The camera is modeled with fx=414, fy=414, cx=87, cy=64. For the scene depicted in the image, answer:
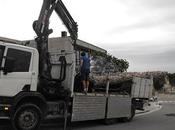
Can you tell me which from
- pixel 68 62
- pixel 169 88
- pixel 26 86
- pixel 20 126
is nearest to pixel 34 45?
pixel 68 62

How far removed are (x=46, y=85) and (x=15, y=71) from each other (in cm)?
171

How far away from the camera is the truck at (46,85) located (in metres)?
11.7

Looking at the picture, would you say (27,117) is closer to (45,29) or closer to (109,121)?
(45,29)

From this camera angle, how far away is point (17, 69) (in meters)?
11.8

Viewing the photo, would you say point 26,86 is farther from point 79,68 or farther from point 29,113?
point 79,68

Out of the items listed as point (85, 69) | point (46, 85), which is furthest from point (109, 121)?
point (46, 85)

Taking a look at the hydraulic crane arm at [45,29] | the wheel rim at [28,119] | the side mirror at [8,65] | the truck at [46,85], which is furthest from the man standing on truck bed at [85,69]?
the side mirror at [8,65]

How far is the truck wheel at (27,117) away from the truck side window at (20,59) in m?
1.06

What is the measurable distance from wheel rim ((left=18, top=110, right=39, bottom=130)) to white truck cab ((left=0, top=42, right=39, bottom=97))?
2.20 ft

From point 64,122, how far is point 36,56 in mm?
2547

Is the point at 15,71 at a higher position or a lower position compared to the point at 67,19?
lower

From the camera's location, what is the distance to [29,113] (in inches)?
475

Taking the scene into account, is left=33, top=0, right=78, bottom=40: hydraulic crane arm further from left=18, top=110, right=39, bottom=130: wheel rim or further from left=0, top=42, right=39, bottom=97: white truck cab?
left=18, top=110, right=39, bottom=130: wheel rim

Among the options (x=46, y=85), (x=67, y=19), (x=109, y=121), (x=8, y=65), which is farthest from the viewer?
(x=109, y=121)
